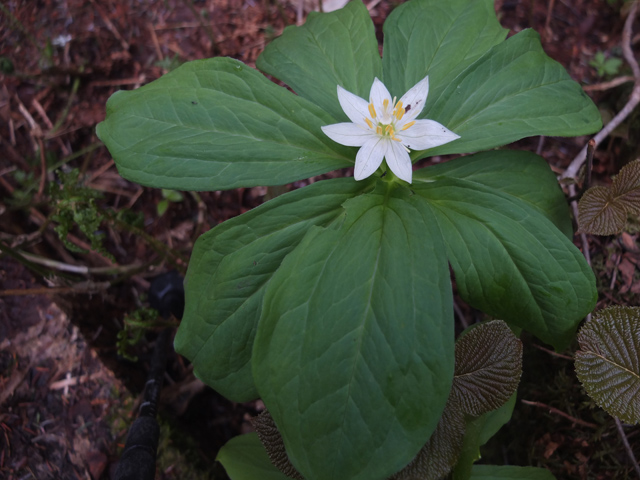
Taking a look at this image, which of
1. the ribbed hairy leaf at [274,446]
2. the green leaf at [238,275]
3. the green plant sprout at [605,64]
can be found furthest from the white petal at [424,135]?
the green plant sprout at [605,64]

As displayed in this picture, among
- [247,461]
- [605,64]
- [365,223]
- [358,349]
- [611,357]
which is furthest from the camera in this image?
[605,64]

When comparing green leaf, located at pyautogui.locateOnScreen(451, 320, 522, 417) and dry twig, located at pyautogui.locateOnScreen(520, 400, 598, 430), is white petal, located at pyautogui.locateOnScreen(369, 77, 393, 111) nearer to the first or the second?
green leaf, located at pyautogui.locateOnScreen(451, 320, 522, 417)

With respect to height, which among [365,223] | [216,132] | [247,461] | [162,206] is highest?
[216,132]

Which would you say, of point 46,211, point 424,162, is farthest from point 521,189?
point 46,211

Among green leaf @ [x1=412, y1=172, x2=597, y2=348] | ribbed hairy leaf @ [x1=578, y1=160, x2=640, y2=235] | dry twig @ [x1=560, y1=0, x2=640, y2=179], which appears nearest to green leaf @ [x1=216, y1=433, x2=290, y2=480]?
green leaf @ [x1=412, y1=172, x2=597, y2=348]

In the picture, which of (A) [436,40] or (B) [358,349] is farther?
(A) [436,40]

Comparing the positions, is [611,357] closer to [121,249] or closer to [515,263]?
[515,263]

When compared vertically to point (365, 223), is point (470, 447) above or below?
below

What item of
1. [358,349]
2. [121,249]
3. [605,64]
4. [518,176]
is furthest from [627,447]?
[121,249]

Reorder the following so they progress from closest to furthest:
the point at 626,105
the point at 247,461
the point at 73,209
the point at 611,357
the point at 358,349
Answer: the point at 358,349
the point at 611,357
the point at 247,461
the point at 73,209
the point at 626,105
